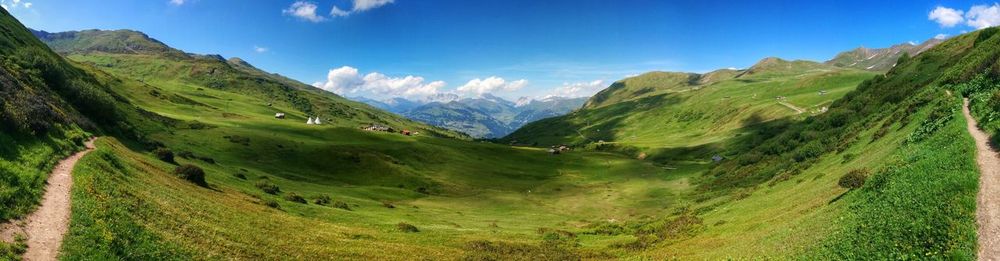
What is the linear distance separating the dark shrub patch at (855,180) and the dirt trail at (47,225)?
153ft

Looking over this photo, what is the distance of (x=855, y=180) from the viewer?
117 ft

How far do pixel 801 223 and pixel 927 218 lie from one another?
1095cm

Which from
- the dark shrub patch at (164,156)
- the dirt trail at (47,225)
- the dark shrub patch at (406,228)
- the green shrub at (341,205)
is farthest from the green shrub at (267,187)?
the dirt trail at (47,225)

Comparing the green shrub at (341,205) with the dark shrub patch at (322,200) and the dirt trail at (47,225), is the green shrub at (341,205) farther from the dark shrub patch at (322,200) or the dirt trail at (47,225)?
the dirt trail at (47,225)

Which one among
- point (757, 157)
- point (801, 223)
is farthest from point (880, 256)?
point (757, 157)

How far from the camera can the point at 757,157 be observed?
3723 inches

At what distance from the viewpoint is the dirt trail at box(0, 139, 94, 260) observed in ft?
69.7

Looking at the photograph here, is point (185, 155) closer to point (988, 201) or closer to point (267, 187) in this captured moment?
point (267, 187)

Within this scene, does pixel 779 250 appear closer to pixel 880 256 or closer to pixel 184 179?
pixel 880 256

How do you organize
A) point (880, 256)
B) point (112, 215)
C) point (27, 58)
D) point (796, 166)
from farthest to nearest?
point (27, 58)
point (796, 166)
point (112, 215)
point (880, 256)

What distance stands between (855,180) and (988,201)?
1526 centimetres

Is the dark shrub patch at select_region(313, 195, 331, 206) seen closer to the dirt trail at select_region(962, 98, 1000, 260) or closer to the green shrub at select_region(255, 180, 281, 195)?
the green shrub at select_region(255, 180, 281, 195)

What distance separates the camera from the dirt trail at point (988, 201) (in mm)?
18342

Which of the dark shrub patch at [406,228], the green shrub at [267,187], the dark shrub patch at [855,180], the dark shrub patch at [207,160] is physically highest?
the dark shrub patch at [855,180]
